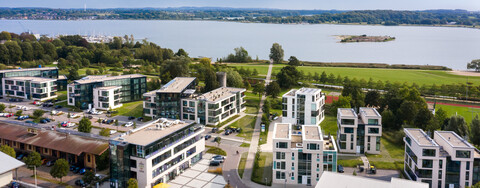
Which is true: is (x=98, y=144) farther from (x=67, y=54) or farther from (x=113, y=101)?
(x=67, y=54)

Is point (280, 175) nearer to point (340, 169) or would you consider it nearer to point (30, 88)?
point (340, 169)

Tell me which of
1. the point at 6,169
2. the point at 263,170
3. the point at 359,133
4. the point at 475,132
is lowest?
the point at 263,170

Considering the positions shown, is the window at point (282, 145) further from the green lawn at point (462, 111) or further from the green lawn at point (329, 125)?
the green lawn at point (462, 111)

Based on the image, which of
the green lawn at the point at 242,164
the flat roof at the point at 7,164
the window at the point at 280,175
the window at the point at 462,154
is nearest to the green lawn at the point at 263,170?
the window at the point at 280,175

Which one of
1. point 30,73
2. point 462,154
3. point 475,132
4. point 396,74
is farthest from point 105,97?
point 396,74

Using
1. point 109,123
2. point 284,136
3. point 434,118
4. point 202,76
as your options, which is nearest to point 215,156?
point 284,136

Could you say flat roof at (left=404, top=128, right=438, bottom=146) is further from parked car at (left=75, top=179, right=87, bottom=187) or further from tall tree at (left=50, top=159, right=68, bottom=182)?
tall tree at (left=50, top=159, right=68, bottom=182)
